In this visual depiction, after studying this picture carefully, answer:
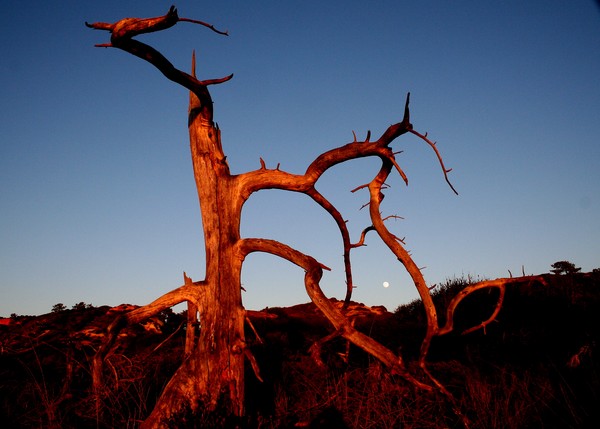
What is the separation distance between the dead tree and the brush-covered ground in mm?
374

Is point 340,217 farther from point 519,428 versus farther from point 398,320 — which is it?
point 398,320

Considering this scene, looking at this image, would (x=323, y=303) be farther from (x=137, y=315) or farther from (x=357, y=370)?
(x=137, y=315)

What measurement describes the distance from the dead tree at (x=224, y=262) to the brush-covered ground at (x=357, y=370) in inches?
14.7

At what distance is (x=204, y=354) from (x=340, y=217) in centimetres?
265

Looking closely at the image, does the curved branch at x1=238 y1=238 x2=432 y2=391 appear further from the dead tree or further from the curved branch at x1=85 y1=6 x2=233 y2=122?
the curved branch at x1=85 y1=6 x2=233 y2=122

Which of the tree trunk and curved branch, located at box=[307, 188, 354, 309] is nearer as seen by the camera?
the tree trunk

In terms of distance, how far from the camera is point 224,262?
588 centimetres

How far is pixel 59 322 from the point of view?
442 inches

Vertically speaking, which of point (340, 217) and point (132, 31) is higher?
point (132, 31)

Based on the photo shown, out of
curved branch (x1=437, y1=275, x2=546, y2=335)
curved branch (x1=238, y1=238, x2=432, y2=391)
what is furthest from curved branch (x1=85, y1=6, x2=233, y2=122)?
curved branch (x1=437, y1=275, x2=546, y2=335)

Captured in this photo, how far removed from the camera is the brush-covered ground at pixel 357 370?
5203 mm

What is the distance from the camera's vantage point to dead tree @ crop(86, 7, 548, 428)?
208 inches

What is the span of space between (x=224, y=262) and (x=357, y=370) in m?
2.94

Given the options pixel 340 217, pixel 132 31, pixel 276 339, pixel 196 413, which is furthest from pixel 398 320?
pixel 132 31
